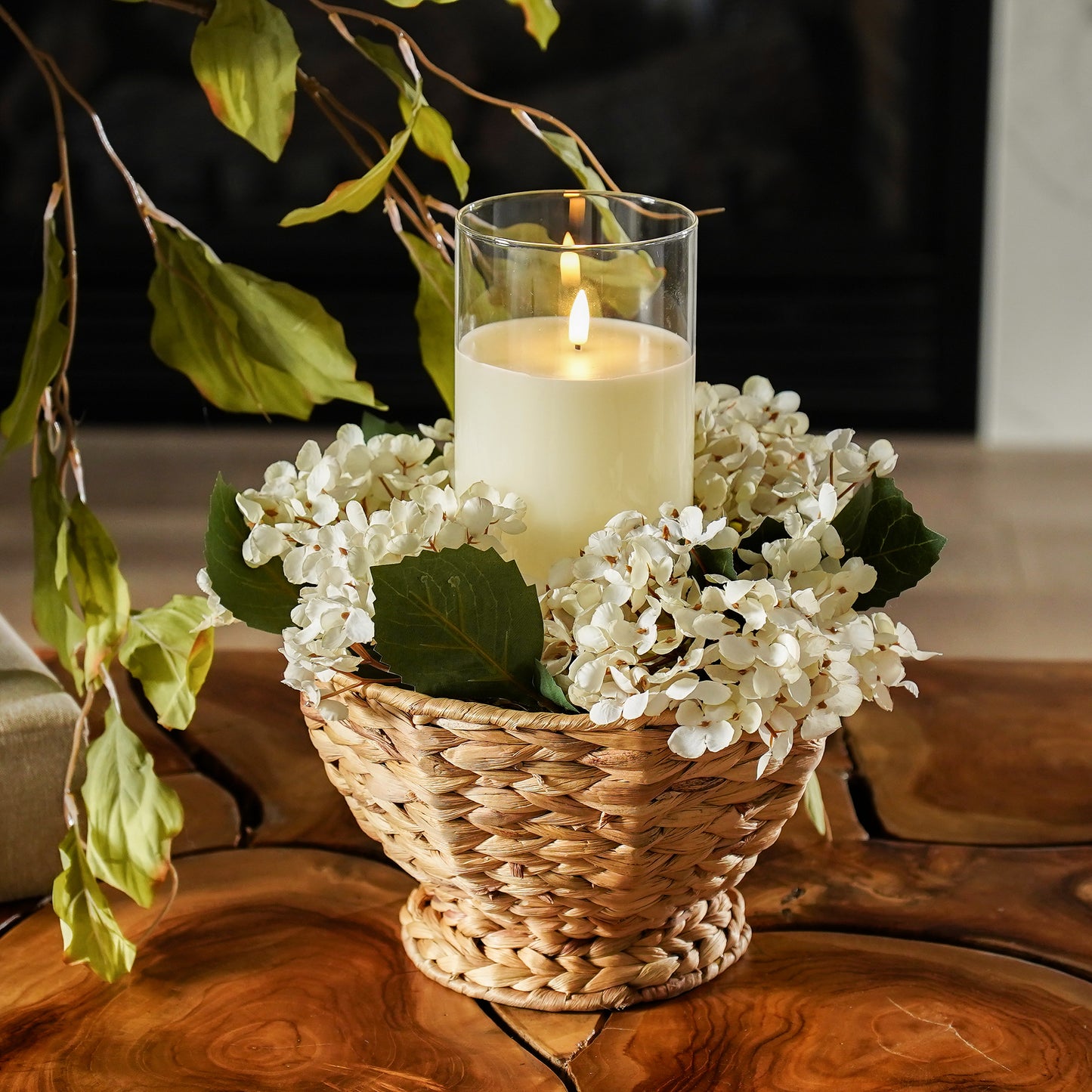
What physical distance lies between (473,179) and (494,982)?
86.9 inches

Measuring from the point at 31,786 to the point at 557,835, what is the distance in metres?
0.27

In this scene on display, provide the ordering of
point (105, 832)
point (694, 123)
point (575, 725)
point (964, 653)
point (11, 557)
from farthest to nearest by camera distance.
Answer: point (694, 123) < point (11, 557) < point (964, 653) < point (105, 832) < point (575, 725)

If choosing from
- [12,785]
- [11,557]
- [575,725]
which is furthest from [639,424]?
[11,557]

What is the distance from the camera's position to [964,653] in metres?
1.88

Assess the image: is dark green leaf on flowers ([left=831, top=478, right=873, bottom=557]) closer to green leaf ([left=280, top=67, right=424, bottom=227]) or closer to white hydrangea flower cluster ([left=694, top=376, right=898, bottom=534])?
white hydrangea flower cluster ([left=694, top=376, right=898, bottom=534])

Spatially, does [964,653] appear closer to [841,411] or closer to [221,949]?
[841,411]

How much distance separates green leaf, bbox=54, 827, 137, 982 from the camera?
562mm

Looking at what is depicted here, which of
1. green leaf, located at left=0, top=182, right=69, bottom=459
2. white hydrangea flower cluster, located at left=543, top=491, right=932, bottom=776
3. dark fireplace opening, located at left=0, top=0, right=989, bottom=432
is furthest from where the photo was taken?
dark fireplace opening, located at left=0, top=0, right=989, bottom=432

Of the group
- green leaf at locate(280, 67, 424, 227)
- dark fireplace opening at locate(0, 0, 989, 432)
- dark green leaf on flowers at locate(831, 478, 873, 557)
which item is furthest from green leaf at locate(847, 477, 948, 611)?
dark fireplace opening at locate(0, 0, 989, 432)

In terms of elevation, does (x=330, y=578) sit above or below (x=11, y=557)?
above

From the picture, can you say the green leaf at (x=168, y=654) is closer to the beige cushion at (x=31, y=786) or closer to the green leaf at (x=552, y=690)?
the beige cushion at (x=31, y=786)

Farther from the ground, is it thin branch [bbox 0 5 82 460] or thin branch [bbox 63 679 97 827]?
thin branch [bbox 0 5 82 460]

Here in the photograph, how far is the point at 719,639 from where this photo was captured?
0.47 meters

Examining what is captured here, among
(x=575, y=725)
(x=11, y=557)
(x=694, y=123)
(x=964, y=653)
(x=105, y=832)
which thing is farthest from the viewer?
(x=694, y=123)
